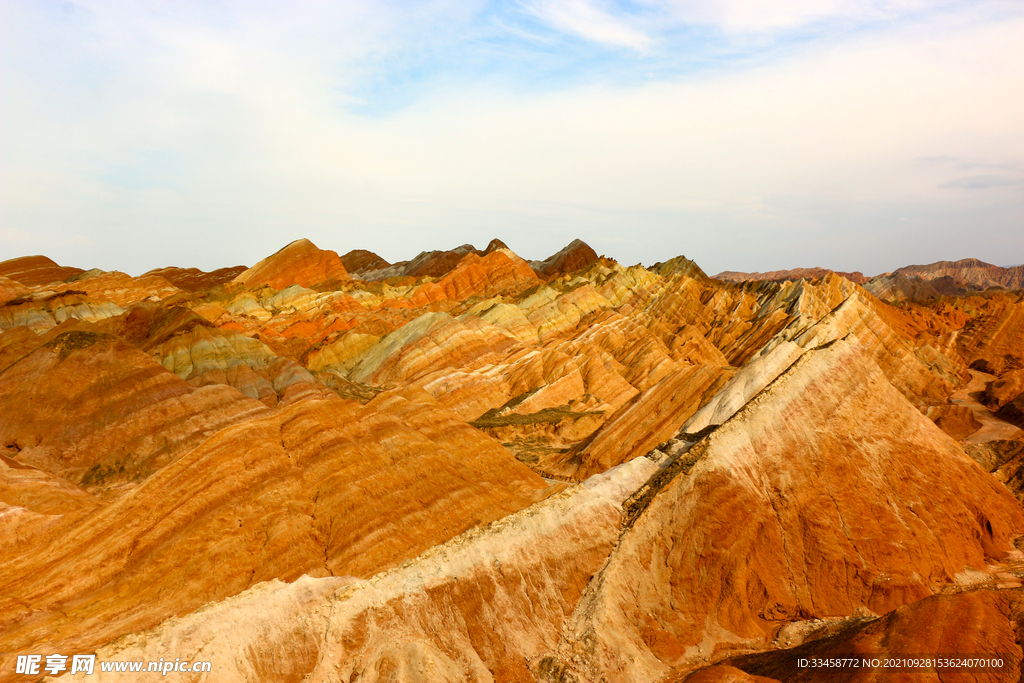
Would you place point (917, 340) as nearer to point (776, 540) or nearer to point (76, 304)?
point (776, 540)

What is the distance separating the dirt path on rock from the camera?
148 feet

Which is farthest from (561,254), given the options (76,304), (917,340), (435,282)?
(76,304)

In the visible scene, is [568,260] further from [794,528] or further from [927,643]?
[927,643]

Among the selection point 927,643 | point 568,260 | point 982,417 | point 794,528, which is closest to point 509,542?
point 794,528

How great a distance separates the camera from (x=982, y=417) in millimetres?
53062

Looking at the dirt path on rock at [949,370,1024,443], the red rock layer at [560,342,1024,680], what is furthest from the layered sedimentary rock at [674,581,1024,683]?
the dirt path on rock at [949,370,1024,443]

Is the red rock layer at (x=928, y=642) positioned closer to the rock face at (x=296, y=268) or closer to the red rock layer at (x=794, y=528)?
the red rock layer at (x=794, y=528)

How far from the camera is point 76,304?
64062 mm

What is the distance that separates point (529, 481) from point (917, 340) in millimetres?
67977

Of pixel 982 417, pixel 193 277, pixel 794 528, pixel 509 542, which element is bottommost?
pixel 982 417

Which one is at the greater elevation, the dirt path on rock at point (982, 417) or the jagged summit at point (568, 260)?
the jagged summit at point (568, 260)

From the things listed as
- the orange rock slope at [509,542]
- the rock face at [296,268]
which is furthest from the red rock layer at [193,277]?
the orange rock slope at [509,542]

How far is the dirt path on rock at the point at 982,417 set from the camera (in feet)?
148

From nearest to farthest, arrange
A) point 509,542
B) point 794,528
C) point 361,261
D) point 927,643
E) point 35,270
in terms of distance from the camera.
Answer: point 927,643
point 509,542
point 794,528
point 35,270
point 361,261
